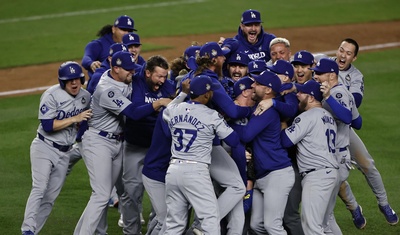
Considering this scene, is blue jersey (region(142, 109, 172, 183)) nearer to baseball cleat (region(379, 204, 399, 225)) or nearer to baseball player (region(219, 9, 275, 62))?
baseball player (region(219, 9, 275, 62))

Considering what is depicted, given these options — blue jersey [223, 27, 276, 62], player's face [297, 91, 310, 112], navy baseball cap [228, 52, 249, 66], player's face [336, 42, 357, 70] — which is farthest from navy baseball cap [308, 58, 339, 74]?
blue jersey [223, 27, 276, 62]

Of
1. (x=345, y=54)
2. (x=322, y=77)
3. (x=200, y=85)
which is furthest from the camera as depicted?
(x=345, y=54)

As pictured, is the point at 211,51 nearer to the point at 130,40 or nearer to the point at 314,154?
the point at 314,154

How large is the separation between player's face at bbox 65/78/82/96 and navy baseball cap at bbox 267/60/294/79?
6.85 ft

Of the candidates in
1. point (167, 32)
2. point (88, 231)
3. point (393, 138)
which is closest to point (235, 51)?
point (88, 231)

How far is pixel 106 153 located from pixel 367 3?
1449cm

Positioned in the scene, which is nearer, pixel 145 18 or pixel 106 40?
pixel 106 40

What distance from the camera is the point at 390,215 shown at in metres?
9.67

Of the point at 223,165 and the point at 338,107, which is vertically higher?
the point at 338,107

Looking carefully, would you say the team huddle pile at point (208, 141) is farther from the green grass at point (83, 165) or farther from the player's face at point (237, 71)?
the green grass at point (83, 165)

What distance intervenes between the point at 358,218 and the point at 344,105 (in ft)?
5.59

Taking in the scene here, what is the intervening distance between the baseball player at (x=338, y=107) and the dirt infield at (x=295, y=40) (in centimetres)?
842

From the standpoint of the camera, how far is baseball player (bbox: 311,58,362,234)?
821cm

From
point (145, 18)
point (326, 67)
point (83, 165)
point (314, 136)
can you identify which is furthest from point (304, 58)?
point (145, 18)
